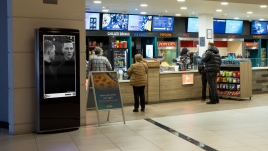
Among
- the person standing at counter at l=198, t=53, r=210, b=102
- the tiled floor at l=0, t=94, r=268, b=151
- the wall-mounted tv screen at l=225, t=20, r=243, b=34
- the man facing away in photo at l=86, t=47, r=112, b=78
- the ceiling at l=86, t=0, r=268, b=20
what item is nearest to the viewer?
the tiled floor at l=0, t=94, r=268, b=151

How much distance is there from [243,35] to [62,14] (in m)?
12.4

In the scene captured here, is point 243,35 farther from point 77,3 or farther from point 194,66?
point 77,3

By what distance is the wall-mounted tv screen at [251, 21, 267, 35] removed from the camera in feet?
57.2

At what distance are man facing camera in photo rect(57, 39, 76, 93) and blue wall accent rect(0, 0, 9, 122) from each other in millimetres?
1187

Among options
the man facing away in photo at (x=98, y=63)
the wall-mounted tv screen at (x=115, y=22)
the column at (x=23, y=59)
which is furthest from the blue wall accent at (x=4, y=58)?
the wall-mounted tv screen at (x=115, y=22)

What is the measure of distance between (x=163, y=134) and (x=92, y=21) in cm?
774

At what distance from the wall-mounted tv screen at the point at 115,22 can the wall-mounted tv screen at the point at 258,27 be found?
7.24m

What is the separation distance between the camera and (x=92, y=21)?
13.1 m

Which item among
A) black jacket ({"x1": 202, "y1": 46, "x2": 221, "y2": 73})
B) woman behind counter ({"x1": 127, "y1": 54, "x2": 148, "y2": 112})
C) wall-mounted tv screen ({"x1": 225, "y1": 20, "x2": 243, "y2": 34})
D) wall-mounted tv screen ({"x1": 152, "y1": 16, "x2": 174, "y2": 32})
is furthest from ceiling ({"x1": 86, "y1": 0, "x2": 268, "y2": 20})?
wall-mounted tv screen ({"x1": 225, "y1": 20, "x2": 243, "y2": 34})

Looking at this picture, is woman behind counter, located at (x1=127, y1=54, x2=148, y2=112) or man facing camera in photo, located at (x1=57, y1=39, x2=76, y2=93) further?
woman behind counter, located at (x1=127, y1=54, x2=148, y2=112)

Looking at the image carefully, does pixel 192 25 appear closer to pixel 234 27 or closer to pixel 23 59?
A: pixel 234 27

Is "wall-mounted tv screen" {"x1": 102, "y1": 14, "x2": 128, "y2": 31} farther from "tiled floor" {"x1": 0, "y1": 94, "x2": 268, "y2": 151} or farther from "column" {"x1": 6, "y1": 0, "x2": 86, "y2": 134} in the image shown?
"column" {"x1": 6, "y1": 0, "x2": 86, "y2": 134}

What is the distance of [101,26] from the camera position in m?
13.3

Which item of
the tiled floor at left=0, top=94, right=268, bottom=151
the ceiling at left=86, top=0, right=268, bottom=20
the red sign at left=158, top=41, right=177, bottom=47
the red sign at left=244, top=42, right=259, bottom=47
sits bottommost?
the tiled floor at left=0, top=94, right=268, bottom=151
